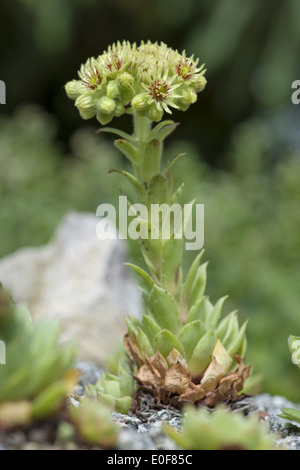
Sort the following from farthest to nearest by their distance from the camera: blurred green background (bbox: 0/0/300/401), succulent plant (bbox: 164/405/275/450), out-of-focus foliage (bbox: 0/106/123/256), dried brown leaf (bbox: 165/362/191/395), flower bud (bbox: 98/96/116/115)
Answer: out-of-focus foliage (bbox: 0/106/123/256) → blurred green background (bbox: 0/0/300/401) → dried brown leaf (bbox: 165/362/191/395) → flower bud (bbox: 98/96/116/115) → succulent plant (bbox: 164/405/275/450)

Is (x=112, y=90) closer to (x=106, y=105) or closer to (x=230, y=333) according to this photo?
(x=106, y=105)

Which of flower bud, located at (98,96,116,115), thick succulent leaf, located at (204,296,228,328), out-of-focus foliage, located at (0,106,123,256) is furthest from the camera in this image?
out-of-focus foliage, located at (0,106,123,256)

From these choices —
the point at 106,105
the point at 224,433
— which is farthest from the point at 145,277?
the point at 224,433

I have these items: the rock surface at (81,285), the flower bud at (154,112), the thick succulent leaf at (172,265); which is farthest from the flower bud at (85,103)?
the rock surface at (81,285)

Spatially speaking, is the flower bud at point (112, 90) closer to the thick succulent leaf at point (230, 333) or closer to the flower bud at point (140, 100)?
the flower bud at point (140, 100)

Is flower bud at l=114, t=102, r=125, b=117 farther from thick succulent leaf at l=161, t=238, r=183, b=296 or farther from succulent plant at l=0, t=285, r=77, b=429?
succulent plant at l=0, t=285, r=77, b=429

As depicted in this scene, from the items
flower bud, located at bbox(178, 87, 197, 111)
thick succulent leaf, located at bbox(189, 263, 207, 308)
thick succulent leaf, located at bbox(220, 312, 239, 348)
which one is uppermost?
flower bud, located at bbox(178, 87, 197, 111)

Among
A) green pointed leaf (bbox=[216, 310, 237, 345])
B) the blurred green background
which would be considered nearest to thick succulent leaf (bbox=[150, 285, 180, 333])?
green pointed leaf (bbox=[216, 310, 237, 345])
